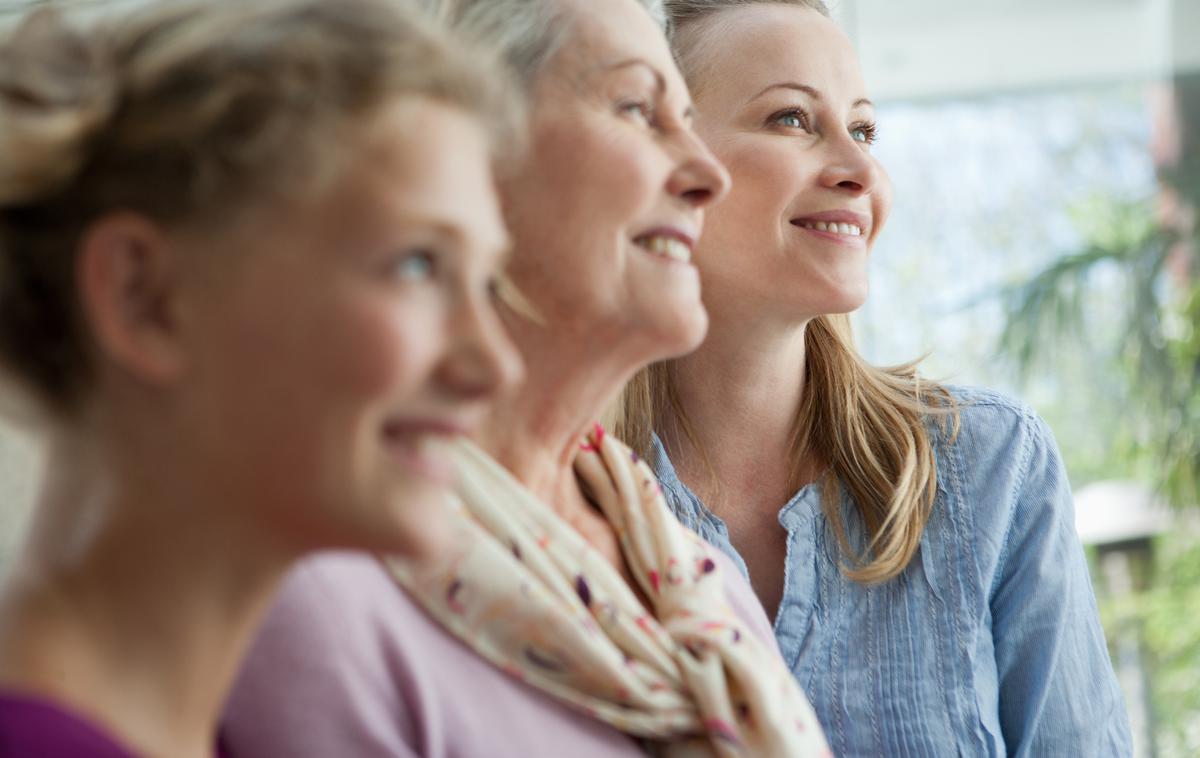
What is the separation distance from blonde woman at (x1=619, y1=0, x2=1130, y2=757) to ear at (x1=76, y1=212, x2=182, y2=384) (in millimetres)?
1080

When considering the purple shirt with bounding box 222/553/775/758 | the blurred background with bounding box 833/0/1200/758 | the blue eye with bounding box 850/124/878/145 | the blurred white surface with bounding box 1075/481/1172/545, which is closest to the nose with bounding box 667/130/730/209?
the purple shirt with bounding box 222/553/775/758

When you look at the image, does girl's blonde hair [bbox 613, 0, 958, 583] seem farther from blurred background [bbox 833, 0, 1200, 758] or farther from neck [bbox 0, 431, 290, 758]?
blurred background [bbox 833, 0, 1200, 758]

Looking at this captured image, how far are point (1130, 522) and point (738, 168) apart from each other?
2.73 metres

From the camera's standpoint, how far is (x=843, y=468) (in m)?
1.82

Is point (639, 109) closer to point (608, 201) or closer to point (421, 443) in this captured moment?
point (608, 201)

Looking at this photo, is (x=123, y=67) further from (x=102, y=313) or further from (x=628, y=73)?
(x=628, y=73)

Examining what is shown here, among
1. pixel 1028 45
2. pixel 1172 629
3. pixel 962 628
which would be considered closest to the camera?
pixel 962 628

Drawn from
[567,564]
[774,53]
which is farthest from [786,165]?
[567,564]

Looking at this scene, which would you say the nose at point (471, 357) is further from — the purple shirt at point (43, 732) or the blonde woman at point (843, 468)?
the blonde woman at point (843, 468)

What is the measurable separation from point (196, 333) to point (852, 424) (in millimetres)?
1224

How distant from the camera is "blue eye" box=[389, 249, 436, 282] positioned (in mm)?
775

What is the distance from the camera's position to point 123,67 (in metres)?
0.78

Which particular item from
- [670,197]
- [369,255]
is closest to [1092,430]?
[670,197]

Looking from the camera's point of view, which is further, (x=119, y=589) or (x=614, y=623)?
(x=614, y=623)
